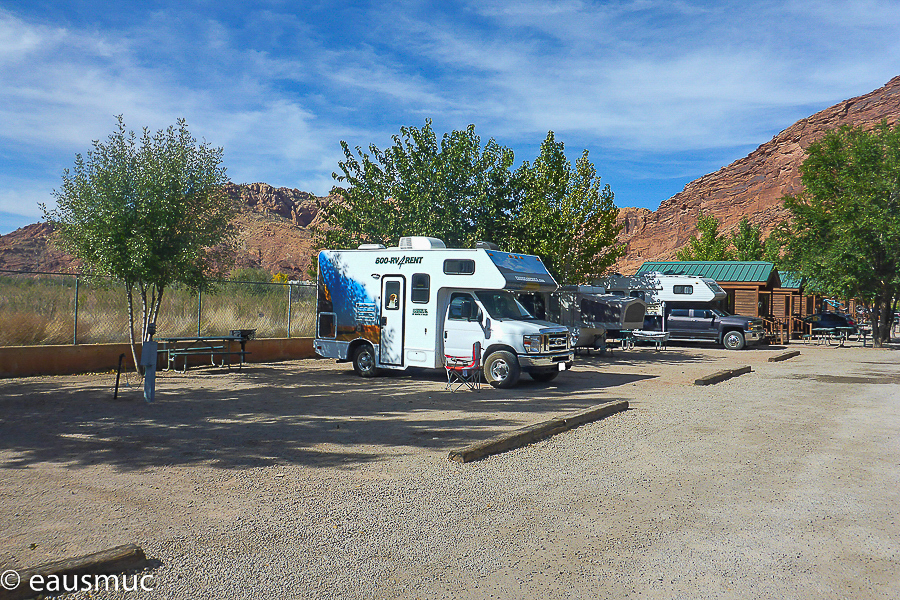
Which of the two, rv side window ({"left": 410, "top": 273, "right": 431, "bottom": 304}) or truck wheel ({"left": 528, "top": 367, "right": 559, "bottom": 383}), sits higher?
rv side window ({"left": 410, "top": 273, "right": 431, "bottom": 304})

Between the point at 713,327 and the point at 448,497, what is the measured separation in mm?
24971

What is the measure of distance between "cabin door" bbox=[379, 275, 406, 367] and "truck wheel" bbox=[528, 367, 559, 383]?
2.87 m

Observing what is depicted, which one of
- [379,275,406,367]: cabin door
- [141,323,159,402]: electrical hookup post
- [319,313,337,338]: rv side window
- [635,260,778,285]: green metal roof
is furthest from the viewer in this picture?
[635,260,778,285]: green metal roof

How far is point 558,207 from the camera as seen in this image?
74.5ft

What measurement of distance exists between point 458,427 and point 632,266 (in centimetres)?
10241

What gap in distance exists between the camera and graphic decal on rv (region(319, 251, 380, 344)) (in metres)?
15.2

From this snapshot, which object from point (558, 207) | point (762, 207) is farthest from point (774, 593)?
point (762, 207)

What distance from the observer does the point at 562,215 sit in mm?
22234

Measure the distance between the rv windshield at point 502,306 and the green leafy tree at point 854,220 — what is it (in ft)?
71.2

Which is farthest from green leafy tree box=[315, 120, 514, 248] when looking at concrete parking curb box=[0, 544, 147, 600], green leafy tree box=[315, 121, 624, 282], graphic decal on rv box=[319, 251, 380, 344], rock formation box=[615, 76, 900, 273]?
rock formation box=[615, 76, 900, 273]

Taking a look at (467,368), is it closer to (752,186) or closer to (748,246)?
(748,246)

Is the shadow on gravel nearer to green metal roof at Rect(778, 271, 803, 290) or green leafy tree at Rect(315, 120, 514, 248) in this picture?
green leafy tree at Rect(315, 120, 514, 248)

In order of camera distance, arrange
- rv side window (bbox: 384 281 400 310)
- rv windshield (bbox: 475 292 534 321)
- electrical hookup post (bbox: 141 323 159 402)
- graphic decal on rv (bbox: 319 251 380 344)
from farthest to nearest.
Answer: graphic decal on rv (bbox: 319 251 380 344)
rv side window (bbox: 384 281 400 310)
rv windshield (bbox: 475 292 534 321)
electrical hookup post (bbox: 141 323 159 402)

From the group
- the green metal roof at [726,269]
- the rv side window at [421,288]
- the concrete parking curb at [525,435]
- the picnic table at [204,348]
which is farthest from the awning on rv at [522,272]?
the green metal roof at [726,269]
